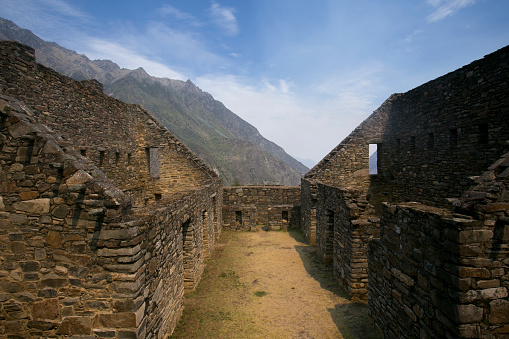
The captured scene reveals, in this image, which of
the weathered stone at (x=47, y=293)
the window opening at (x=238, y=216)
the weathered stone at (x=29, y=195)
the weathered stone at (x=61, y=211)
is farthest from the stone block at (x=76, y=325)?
the window opening at (x=238, y=216)

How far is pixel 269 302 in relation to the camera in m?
8.01

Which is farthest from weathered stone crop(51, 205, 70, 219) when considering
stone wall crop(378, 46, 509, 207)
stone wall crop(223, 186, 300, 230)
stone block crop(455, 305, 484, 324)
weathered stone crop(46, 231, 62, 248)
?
stone wall crop(223, 186, 300, 230)

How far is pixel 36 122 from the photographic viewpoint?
492 cm

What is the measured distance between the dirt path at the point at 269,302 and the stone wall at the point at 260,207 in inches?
170

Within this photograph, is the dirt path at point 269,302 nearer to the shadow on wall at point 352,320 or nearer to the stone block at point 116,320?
the shadow on wall at point 352,320

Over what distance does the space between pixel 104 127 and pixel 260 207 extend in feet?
33.0

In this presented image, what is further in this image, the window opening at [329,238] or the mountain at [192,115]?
the mountain at [192,115]

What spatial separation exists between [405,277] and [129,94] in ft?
266

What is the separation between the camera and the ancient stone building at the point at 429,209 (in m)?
3.59

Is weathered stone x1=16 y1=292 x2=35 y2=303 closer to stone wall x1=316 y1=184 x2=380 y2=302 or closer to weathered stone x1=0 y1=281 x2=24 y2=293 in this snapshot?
weathered stone x1=0 y1=281 x2=24 y2=293

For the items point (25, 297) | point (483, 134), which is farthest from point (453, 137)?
point (25, 297)

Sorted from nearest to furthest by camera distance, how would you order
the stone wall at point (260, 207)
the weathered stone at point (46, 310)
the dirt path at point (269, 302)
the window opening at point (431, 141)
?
1. the weathered stone at point (46, 310)
2. the dirt path at point (269, 302)
3. the window opening at point (431, 141)
4. the stone wall at point (260, 207)

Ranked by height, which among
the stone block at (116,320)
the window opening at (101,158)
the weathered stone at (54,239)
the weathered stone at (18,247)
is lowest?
the stone block at (116,320)

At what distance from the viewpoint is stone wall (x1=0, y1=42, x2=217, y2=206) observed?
7.64m
